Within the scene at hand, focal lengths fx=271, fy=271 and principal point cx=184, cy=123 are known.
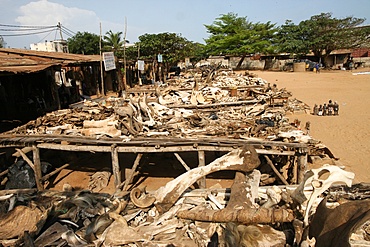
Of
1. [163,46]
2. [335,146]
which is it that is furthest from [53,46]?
[335,146]

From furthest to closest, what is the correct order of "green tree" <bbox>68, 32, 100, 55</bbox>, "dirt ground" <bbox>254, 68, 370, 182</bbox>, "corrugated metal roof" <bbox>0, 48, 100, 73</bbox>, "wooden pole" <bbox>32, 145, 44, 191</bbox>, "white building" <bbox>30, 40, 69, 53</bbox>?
"green tree" <bbox>68, 32, 100, 55</bbox> → "white building" <bbox>30, 40, 69, 53</bbox> → "corrugated metal roof" <bbox>0, 48, 100, 73</bbox> → "dirt ground" <bbox>254, 68, 370, 182</bbox> → "wooden pole" <bbox>32, 145, 44, 191</bbox>

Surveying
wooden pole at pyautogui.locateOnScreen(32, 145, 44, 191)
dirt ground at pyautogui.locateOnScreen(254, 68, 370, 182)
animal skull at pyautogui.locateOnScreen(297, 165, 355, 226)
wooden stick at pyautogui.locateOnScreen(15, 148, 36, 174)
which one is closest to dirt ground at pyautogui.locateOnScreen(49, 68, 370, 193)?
dirt ground at pyautogui.locateOnScreen(254, 68, 370, 182)

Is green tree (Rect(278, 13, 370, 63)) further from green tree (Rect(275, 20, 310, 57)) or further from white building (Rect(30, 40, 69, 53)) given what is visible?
white building (Rect(30, 40, 69, 53))

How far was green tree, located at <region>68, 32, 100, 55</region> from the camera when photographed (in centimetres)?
4744

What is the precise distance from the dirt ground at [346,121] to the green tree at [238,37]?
591 inches

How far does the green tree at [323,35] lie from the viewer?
117ft

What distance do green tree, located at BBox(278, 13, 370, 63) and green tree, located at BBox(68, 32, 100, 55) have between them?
104ft

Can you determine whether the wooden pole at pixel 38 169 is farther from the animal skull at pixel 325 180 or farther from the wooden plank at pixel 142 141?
the animal skull at pixel 325 180

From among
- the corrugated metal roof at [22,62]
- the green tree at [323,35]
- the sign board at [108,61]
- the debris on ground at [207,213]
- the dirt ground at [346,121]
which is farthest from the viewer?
the green tree at [323,35]

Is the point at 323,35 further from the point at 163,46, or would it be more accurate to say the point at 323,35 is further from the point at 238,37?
the point at 163,46

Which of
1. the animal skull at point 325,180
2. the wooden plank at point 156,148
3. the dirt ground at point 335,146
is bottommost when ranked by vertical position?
the dirt ground at point 335,146

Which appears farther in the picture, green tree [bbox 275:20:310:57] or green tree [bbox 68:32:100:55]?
green tree [bbox 68:32:100:55]

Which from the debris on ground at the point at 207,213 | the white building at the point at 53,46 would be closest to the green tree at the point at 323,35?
the white building at the point at 53,46

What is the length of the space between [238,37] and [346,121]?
28578 millimetres
